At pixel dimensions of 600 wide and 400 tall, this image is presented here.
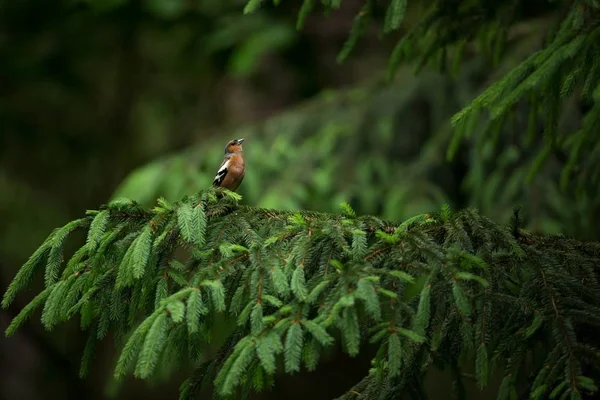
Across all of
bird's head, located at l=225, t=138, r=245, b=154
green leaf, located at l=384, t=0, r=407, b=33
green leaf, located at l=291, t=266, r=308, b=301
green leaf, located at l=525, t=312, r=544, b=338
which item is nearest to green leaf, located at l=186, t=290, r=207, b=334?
green leaf, located at l=291, t=266, r=308, b=301

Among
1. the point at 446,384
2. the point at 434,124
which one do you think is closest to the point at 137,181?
the point at 434,124

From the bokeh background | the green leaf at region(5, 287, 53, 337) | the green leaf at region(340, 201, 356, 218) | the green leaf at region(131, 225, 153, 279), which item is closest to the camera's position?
the green leaf at region(131, 225, 153, 279)

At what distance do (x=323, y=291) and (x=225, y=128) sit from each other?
5.05 m

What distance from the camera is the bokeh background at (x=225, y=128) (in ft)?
16.9

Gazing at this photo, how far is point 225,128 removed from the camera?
6941mm

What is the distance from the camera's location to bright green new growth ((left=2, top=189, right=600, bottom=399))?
1.94 m

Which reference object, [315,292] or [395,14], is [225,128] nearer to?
[395,14]

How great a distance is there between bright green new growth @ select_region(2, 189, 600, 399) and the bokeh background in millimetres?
1330

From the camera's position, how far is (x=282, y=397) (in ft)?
32.3

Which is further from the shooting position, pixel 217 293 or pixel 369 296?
pixel 217 293

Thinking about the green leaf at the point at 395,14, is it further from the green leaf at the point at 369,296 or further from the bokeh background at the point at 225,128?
the green leaf at the point at 369,296

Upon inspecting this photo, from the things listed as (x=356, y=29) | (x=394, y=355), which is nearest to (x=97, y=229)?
(x=394, y=355)

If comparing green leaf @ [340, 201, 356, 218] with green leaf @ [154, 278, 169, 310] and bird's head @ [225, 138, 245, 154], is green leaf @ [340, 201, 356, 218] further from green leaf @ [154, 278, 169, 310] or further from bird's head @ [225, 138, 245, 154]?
bird's head @ [225, 138, 245, 154]

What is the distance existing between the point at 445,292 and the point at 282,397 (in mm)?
8191
